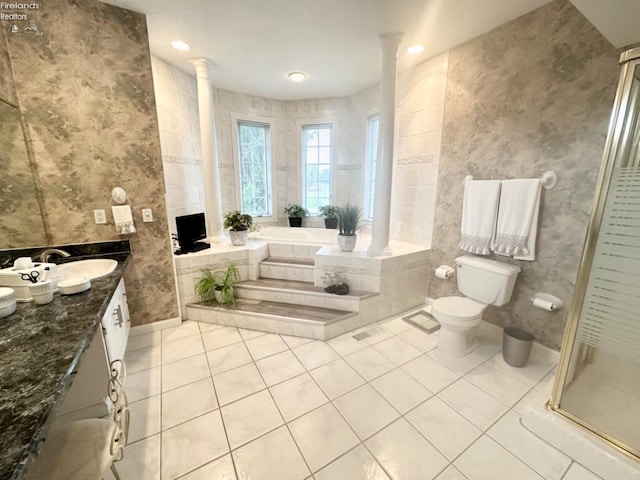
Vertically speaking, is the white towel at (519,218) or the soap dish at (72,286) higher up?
the white towel at (519,218)

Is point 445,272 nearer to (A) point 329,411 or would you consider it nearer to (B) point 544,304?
(B) point 544,304

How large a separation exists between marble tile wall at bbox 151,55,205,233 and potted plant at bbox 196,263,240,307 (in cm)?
67

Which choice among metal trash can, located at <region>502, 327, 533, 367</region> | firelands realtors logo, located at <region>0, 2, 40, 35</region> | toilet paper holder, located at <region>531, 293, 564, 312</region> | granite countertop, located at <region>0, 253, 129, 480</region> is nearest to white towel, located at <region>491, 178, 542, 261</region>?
toilet paper holder, located at <region>531, 293, 564, 312</region>

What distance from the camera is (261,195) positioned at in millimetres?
4566

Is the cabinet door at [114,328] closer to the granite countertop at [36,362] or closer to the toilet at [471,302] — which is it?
the granite countertop at [36,362]

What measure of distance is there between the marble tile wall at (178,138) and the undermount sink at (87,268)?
0.87m

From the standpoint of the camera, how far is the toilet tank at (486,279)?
215 cm

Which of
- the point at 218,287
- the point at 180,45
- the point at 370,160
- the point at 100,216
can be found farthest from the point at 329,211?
the point at 100,216

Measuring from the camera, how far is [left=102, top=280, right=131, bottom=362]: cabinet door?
1.50m

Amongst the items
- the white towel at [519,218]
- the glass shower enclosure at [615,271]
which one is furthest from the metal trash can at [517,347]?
the white towel at [519,218]

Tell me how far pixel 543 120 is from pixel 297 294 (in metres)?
2.57

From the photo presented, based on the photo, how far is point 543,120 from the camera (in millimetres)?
2018

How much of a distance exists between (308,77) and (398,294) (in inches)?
115

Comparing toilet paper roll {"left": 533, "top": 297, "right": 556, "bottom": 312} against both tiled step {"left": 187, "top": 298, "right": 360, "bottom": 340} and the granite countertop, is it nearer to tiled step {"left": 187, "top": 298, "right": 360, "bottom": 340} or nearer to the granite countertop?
tiled step {"left": 187, "top": 298, "right": 360, "bottom": 340}
